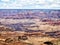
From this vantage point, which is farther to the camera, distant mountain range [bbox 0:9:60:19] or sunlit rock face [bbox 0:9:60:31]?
distant mountain range [bbox 0:9:60:19]

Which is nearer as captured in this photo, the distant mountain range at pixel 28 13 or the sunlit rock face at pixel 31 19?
the sunlit rock face at pixel 31 19

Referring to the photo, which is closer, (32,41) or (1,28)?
(32,41)

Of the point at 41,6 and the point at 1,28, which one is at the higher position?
the point at 41,6

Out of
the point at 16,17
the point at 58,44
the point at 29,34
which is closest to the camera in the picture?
the point at 58,44

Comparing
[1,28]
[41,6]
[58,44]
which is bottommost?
[58,44]

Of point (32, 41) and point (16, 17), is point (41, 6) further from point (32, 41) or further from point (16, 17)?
point (32, 41)

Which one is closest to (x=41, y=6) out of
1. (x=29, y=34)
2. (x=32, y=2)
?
(x=32, y=2)

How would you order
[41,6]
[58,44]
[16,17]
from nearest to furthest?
[58,44]
[16,17]
[41,6]

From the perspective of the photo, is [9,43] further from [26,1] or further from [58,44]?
[26,1]

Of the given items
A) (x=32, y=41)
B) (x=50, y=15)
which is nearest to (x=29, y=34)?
(x=32, y=41)
